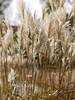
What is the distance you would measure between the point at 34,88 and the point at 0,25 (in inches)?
23.6

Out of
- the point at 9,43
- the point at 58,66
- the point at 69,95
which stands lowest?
the point at 69,95

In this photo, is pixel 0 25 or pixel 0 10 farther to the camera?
pixel 0 10

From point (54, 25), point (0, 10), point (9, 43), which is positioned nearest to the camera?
point (54, 25)

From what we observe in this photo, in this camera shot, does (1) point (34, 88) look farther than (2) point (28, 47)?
Yes

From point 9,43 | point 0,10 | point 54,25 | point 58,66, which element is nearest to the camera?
point 54,25

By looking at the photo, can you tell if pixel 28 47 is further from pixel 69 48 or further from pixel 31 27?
pixel 69 48

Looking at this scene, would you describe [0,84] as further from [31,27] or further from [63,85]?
[31,27]

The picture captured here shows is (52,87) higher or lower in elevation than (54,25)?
lower

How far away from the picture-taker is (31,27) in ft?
8.83

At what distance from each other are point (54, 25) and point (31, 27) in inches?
6.0

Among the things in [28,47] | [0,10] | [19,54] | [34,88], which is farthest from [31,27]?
[0,10]

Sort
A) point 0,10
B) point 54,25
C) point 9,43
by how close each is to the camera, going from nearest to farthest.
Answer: point 54,25 → point 9,43 → point 0,10

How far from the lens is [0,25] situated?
3273 mm

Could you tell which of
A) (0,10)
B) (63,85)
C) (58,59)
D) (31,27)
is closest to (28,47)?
(31,27)
